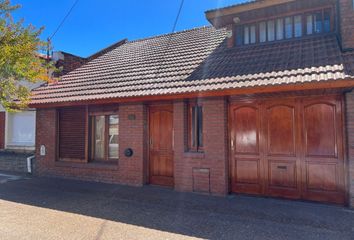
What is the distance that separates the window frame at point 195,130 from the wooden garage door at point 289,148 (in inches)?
33.3

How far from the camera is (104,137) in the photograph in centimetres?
927

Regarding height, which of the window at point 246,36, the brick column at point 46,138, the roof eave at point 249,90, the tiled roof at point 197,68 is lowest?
the brick column at point 46,138

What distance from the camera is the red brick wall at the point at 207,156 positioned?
281 inches

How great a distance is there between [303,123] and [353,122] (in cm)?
98

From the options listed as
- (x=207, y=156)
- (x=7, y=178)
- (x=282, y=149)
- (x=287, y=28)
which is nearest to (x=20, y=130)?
(x=7, y=178)

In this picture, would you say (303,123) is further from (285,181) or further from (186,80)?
(186,80)

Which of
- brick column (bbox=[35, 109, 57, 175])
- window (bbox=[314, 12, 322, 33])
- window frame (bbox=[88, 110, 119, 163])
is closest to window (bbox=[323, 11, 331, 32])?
window (bbox=[314, 12, 322, 33])

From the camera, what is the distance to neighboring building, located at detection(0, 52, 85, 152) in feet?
42.7

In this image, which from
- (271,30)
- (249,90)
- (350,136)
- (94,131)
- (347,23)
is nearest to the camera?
(350,136)

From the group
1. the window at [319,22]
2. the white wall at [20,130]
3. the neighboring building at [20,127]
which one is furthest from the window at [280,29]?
the white wall at [20,130]

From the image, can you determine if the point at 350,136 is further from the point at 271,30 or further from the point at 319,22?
the point at 271,30

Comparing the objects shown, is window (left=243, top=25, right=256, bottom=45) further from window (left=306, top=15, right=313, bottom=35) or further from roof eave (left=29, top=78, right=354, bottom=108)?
roof eave (left=29, top=78, right=354, bottom=108)

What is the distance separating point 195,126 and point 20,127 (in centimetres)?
960

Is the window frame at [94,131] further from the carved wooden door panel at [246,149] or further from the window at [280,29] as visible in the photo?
the window at [280,29]
